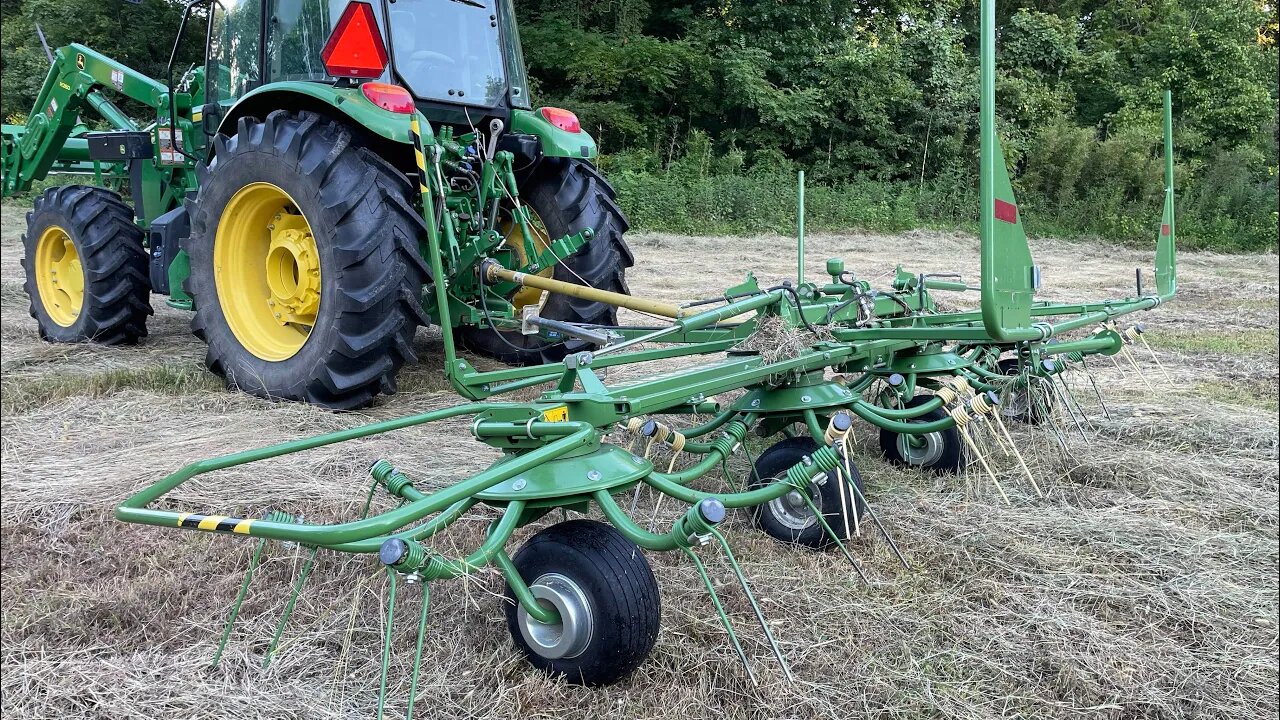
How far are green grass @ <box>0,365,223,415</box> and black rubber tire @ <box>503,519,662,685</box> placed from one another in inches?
105

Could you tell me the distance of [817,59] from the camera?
12.1 m

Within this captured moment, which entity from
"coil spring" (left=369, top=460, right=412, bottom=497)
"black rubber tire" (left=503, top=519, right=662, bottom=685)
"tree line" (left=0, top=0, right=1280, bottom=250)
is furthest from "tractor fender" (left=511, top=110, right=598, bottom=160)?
"tree line" (left=0, top=0, right=1280, bottom=250)

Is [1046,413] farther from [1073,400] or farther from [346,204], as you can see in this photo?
[346,204]

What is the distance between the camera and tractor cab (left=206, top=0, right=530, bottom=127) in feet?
11.9

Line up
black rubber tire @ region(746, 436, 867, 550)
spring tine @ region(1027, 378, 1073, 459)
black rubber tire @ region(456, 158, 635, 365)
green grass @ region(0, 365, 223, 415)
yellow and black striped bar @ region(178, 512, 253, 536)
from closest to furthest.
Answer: yellow and black striped bar @ region(178, 512, 253, 536), black rubber tire @ region(746, 436, 867, 550), spring tine @ region(1027, 378, 1073, 459), green grass @ region(0, 365, 223, 415), black rubber tire @ region(456, 158, 635, 365)

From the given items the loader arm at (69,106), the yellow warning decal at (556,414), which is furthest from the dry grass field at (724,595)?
the loader arm at (69,106)

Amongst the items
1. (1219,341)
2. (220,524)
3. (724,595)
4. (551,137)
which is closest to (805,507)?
(724,595)

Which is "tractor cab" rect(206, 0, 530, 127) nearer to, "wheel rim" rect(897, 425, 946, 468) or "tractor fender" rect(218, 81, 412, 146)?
"tractor fender" rect(218, 81, 412, 146)

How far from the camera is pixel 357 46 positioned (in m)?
3.58

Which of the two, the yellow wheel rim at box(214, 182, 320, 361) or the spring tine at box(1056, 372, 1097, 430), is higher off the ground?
the yellow wheel rim at box(214, 182, 320, 361)

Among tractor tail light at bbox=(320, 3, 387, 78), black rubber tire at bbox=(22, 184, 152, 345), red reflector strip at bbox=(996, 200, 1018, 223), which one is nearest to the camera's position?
red reflector strip at bbox=(996, 200, 1018, 223)

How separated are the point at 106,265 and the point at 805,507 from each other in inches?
157

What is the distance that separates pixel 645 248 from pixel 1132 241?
700 centimetres

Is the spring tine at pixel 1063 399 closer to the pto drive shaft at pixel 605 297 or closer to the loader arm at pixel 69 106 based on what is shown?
the pto drive shaft at pixel 605 297
